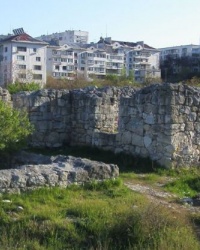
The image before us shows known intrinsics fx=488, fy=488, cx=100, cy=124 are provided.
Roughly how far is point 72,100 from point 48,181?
6058 millimetres

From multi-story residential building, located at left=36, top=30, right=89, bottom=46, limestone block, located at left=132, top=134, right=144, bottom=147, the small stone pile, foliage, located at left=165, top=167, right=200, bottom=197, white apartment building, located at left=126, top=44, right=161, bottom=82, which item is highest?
multi-story residential building, located at left=36, top=30, right=89, bottom=46

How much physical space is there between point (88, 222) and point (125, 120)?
5.65m

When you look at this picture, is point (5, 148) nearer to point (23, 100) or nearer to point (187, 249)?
point (23, 100)

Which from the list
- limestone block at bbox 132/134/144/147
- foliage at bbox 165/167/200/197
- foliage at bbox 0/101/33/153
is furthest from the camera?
limestone block at bbox 132/134/144/147

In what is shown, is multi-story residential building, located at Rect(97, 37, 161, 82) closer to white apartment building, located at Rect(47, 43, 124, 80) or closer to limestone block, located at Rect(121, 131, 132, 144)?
white apartment building, located at Rect(47, 43, 124, 80)

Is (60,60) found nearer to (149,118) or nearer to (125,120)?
(125,120)

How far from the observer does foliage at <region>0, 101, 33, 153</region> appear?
10102mm

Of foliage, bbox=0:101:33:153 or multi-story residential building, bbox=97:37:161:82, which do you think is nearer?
foliage, bbox=0:101:33:153

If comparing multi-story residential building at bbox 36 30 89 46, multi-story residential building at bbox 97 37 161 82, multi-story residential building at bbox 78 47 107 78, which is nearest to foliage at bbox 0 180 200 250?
multi-story residential building at bbox 78 47 107 78

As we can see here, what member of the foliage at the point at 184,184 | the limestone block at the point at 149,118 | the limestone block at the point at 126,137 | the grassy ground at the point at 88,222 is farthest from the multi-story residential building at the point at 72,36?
the grassy ground at the point at 88,222

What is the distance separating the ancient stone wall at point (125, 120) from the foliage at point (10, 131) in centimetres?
246

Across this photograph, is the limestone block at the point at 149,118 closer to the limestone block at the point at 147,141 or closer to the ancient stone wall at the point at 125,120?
the ancient stone wall at the point at 125,120

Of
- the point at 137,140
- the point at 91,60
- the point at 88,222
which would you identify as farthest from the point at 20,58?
the point at 88,222

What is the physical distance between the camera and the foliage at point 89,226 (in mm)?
5631
